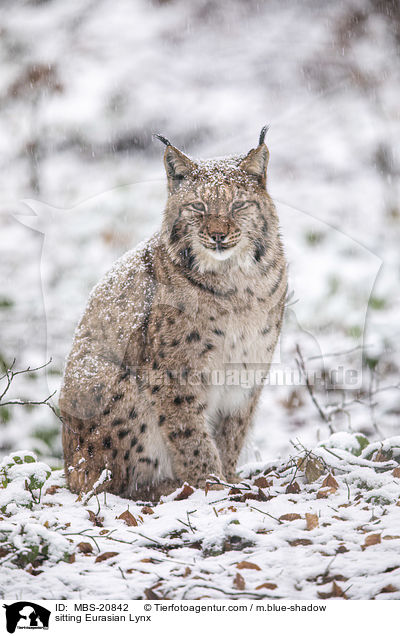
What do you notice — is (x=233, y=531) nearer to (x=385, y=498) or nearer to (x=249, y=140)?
(x=385, y=498)

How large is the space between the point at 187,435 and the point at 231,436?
1.47 ft

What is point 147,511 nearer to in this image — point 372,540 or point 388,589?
point 372,540

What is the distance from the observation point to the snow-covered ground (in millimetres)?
4223

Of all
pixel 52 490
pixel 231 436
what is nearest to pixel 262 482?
pixel 231 436

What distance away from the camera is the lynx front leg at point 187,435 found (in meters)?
3.34

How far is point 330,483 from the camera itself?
120 inches

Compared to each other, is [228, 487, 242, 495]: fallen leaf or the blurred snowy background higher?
the blurred snowy background

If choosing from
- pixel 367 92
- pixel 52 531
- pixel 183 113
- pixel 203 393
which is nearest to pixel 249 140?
pixel 183 113

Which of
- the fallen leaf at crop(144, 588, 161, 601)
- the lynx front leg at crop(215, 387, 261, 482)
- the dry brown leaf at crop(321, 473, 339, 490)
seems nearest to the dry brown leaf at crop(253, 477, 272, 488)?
the dry brown leaf at crop(321, 473, 339, 490)

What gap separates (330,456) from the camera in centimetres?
320

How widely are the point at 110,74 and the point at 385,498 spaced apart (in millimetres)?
3495

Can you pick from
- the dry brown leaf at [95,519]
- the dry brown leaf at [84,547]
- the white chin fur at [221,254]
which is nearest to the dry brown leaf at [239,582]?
the dry brown leaf at [84,547]
